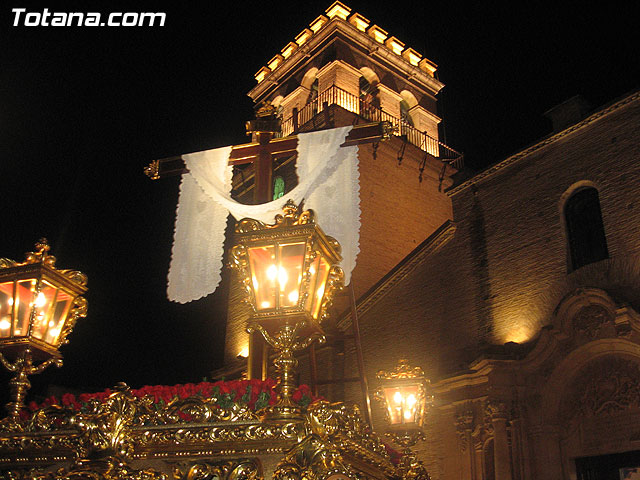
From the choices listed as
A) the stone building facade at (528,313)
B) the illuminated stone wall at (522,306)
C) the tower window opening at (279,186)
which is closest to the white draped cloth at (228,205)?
the stone building facade at (528,313)

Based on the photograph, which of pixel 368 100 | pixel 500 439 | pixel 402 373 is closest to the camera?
pixel 402 373

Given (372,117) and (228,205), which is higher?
(372,117)

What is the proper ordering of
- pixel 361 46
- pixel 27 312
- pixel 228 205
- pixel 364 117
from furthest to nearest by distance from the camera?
pixel 361 46 < pixel 364 117 < pixel 228 205 < pixel 27 312

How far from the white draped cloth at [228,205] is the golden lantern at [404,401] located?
2.54 meters

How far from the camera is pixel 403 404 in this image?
33.4 ft

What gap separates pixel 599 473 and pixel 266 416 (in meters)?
11.0

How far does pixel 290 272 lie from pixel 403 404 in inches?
230

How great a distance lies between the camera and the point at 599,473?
1306 centimetres

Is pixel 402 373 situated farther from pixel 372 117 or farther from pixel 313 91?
pixel 313 91

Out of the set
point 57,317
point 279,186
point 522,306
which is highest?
point 279,186

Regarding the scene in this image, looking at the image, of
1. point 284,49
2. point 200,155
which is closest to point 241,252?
point 200,155

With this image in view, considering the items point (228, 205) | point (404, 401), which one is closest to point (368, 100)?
point (228, 205)

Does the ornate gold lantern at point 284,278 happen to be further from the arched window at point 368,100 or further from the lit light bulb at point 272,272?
the arched window at point 368,100

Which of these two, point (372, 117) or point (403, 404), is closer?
point (403, 404)
